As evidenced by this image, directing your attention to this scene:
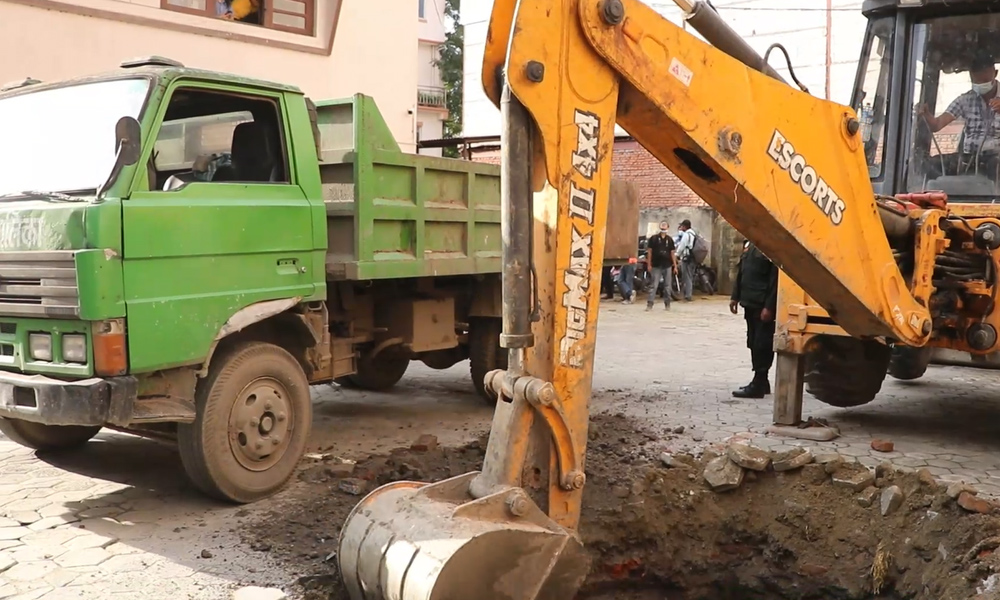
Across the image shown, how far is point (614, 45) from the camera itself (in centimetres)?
322

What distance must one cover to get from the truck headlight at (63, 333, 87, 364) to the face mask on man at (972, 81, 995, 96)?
5.69 meters

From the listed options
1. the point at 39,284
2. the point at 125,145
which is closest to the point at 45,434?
the point at 39,284

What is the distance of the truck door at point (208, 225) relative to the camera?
448 centimetres

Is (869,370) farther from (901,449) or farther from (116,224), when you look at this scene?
(116,224)

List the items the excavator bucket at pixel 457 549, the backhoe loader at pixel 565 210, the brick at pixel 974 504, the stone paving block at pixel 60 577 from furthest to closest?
the brick at pixel 974 504, the stone paving block at pixel 60 577, the backhoe loader at pixel 565 210, the excavator bucket at pixel 457 549

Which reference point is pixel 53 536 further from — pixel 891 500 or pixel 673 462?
pixel 891 500

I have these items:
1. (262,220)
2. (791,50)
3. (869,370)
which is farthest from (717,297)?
(262,220)

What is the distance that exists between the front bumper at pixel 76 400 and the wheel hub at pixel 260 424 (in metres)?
0.68

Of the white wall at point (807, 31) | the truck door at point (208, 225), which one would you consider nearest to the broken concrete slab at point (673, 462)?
the truck door at point (208, 225)

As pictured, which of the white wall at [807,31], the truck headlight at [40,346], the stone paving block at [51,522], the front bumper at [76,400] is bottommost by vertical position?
the stone paving block at [51,522]

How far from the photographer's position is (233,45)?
1096 centimetres

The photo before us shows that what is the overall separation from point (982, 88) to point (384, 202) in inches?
160

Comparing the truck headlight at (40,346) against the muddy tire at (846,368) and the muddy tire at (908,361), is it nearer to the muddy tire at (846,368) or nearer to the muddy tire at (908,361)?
the muddy tire at (846,368)

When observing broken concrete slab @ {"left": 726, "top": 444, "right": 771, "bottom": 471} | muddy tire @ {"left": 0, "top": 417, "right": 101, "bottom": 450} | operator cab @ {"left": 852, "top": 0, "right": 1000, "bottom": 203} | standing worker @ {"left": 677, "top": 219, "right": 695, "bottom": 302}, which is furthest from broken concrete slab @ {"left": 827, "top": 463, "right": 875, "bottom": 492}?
standing worker @ {"left": 677, "top": 219, "right": 695, "bottom": 302}
